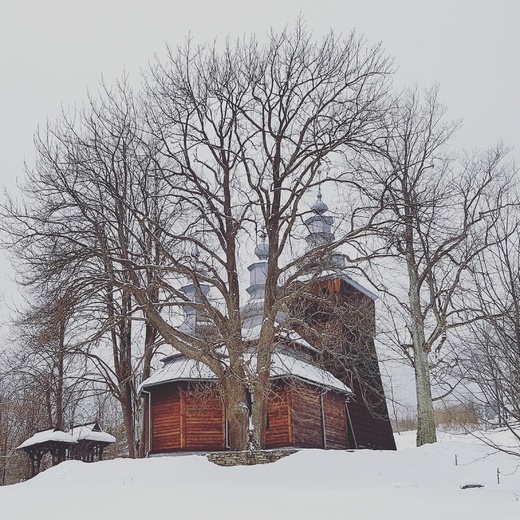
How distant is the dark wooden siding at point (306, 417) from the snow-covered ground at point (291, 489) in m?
5.38

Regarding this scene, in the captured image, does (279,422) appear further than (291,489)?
Yes

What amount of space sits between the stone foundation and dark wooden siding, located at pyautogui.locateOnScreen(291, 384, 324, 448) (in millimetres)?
4699

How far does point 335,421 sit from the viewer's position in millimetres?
23766

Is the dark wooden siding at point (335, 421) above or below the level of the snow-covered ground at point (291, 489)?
above

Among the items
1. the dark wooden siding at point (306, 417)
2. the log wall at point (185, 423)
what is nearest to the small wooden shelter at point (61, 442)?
the log wall at point (185, 423)

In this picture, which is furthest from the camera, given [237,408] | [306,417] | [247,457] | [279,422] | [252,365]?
[306,417]

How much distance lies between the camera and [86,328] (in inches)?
706

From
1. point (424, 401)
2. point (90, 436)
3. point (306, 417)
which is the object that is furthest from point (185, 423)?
point (424, 401)

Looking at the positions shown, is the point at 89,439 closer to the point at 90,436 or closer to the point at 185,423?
the point at 90,436

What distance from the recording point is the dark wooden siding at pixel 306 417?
21.0 m

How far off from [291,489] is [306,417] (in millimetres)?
10403

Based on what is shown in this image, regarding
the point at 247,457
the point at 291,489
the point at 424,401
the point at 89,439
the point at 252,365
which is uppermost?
the point at 252,365

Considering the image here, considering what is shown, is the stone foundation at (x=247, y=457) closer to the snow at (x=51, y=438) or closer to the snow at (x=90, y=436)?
the snow at (x=51, y=438)

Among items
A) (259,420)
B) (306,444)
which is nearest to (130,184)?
(259,420)
